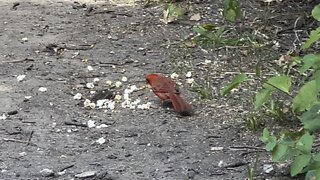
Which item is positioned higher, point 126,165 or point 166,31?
point 126,165

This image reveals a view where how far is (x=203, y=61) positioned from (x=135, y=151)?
126 cm

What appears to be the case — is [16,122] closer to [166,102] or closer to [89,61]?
[166,102]

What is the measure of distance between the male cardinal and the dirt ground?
0.05 metres

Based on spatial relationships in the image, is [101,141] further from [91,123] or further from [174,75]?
[174,75]

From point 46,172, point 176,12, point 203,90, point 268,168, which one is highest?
point 268,168

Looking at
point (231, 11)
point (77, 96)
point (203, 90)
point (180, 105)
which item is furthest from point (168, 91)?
point (231, 11)

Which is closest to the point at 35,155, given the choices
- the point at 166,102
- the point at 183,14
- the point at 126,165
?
the point at 126,165

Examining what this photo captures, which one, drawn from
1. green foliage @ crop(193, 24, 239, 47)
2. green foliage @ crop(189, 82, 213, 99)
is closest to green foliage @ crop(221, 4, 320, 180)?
green foliage @ crop(189, 82, 213, 99)

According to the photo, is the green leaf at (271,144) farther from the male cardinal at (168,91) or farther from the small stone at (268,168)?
the male cardinal at (168,91)

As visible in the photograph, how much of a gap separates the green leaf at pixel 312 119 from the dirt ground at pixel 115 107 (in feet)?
0.92

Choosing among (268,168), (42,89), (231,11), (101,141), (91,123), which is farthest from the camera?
(231,11)

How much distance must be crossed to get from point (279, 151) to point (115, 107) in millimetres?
1301

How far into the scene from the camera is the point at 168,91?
3.47m

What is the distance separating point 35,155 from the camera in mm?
2973
